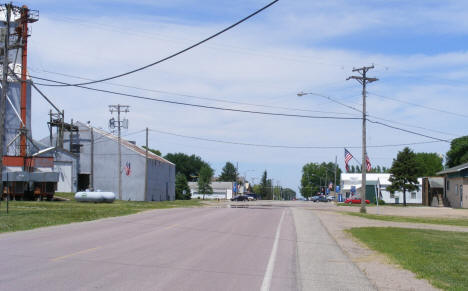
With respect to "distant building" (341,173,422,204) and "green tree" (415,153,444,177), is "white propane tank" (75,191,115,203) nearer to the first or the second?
"distant building" (341,173,422,204)

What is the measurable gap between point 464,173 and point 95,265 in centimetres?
5660

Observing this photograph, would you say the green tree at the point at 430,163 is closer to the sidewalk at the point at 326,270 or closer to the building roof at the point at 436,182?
the building roof at the point at 436,182

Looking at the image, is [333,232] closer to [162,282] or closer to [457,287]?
[457,287]

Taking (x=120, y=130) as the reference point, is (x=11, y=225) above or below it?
below

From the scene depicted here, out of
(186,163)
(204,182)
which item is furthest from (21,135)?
(186,163)

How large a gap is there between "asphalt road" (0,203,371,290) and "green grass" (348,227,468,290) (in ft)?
4.82

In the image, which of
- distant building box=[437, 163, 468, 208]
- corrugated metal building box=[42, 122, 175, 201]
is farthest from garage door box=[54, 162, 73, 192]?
distant building box=[437, 163, 468, 208]

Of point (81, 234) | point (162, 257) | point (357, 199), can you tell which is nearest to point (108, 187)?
point (357, 199)

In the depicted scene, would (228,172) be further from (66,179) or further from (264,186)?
(66,179)

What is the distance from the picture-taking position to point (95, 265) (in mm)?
11109

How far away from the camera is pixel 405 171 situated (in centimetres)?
7394

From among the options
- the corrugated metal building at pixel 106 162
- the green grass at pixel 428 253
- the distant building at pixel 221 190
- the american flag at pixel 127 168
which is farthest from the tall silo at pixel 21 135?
the distant building at pixel 221 190

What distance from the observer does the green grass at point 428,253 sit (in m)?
11.0

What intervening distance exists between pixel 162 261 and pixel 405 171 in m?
67.2
